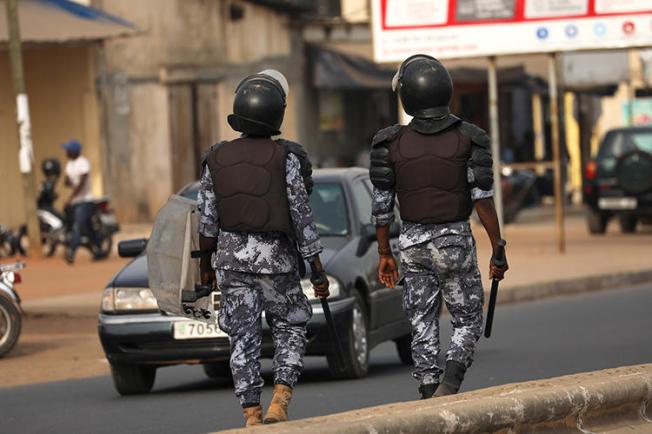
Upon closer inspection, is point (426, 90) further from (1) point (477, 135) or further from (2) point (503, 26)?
(2) point (503, 26)

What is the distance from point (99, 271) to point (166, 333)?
1106cm

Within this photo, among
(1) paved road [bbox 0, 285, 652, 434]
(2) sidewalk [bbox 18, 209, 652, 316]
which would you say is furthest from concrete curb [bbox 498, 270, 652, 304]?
(1) paved road [bbox 0, 285, 652, 434]

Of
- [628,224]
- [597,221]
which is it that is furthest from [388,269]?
[628,224]

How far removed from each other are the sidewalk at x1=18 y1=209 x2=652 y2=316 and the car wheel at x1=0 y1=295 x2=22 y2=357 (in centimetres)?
309

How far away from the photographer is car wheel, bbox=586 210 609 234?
1136 inches

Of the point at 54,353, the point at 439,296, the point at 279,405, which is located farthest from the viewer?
the point at 54,353

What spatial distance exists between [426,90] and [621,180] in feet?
63.8

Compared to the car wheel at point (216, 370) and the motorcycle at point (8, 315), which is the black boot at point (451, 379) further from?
the motorcycle at point (8, 315)

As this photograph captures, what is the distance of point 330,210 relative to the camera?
13.2 meters

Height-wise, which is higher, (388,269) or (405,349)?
(388,269)

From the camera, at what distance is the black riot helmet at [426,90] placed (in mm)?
8992

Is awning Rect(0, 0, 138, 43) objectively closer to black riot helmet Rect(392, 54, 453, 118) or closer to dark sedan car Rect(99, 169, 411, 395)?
dark sedan car Rect(99, 169, 411, 395)

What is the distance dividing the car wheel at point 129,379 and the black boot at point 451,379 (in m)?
3.77

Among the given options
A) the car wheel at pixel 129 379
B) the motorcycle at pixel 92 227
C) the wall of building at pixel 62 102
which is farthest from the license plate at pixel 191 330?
the wall of building at pixel 62 102
